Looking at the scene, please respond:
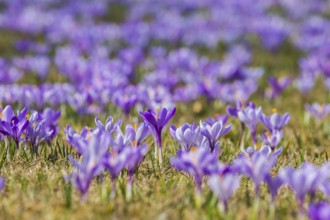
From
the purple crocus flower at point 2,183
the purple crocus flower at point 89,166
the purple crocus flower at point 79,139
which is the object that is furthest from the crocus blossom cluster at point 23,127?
the purple crocus flower at point 89,166

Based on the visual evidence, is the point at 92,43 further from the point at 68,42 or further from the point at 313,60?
the point at 313,60

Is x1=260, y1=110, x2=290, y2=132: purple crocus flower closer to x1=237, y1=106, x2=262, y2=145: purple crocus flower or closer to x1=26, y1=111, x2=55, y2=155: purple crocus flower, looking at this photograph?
x1=237, y1=106, x2=262, y2=145: purple crocus flower

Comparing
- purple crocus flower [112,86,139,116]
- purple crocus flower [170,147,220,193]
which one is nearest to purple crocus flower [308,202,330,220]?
purple crocus flower [170,147,220,193]

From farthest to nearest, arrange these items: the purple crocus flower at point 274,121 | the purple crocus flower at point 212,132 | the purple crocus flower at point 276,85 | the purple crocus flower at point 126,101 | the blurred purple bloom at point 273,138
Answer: the purple crocus flower at point 276,85
the purple crocus flower at point 126,101
the purple crocus flower at point 274,121
the blurred purple bloom at point 273,138
the purple crocus flower at point 212,132

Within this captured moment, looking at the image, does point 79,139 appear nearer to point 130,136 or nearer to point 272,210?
point 130,136

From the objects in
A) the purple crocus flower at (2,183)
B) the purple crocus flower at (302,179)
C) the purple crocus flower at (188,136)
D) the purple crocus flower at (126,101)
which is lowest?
the purple crocus flower at (302,179)

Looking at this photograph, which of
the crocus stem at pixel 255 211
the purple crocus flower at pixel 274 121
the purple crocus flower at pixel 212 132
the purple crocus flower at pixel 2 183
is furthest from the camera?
the purple crocus flower at pixel 274 121

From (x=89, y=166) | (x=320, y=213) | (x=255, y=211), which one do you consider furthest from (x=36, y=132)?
(x=320, y=213)

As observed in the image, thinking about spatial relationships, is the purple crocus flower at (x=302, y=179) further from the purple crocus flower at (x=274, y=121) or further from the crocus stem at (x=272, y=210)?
the purple crocus flower at (x=274, y=121)

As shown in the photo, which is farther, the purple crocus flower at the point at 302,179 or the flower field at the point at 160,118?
the flower field at the point at 160,118
